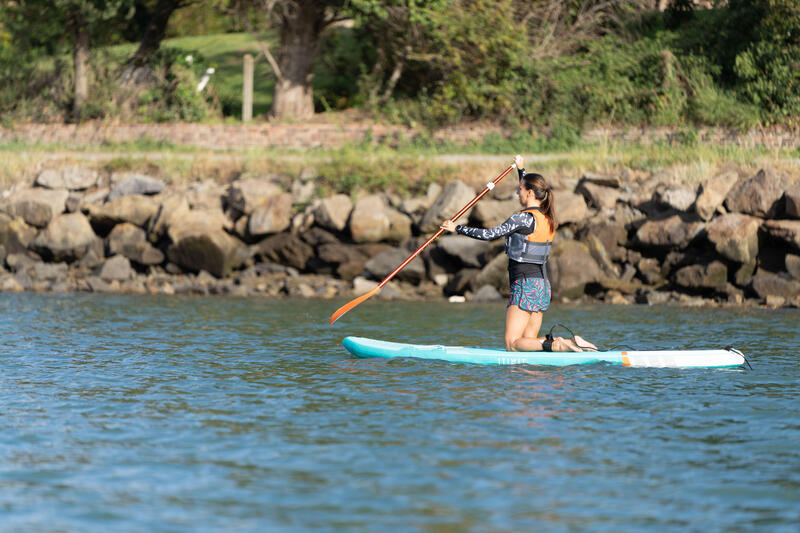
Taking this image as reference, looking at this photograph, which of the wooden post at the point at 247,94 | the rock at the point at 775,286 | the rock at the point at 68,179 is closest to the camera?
the rock at the point at 775,286

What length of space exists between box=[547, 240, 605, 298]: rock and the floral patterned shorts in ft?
24.9

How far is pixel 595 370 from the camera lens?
10.7 metres

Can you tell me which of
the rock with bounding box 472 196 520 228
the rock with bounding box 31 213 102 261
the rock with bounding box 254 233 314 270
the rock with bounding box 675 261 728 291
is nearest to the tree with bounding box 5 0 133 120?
the rock with bounding box 31 213 102 261

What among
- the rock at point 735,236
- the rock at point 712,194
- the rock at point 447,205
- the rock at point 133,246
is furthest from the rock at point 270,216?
the rock at point 735,236

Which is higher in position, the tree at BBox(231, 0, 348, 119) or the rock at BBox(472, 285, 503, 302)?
the tree at BBox(231, 0, 348, 119)

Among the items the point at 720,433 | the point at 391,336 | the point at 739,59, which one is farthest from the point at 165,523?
the point at 739,59

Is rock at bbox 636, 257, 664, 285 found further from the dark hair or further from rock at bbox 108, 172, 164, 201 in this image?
rock at bbox 108, 172, 164, 201

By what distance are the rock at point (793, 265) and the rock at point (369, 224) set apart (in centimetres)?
725

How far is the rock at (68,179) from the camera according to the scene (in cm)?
2256

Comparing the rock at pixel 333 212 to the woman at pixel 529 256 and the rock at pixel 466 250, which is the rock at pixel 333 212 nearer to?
the rock at pixel 466 250

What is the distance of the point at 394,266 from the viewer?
1953 centimetres

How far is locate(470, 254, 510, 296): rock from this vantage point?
18.7 metres

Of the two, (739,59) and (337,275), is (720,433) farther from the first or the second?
(739,59)

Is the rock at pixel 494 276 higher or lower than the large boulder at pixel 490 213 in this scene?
lower
